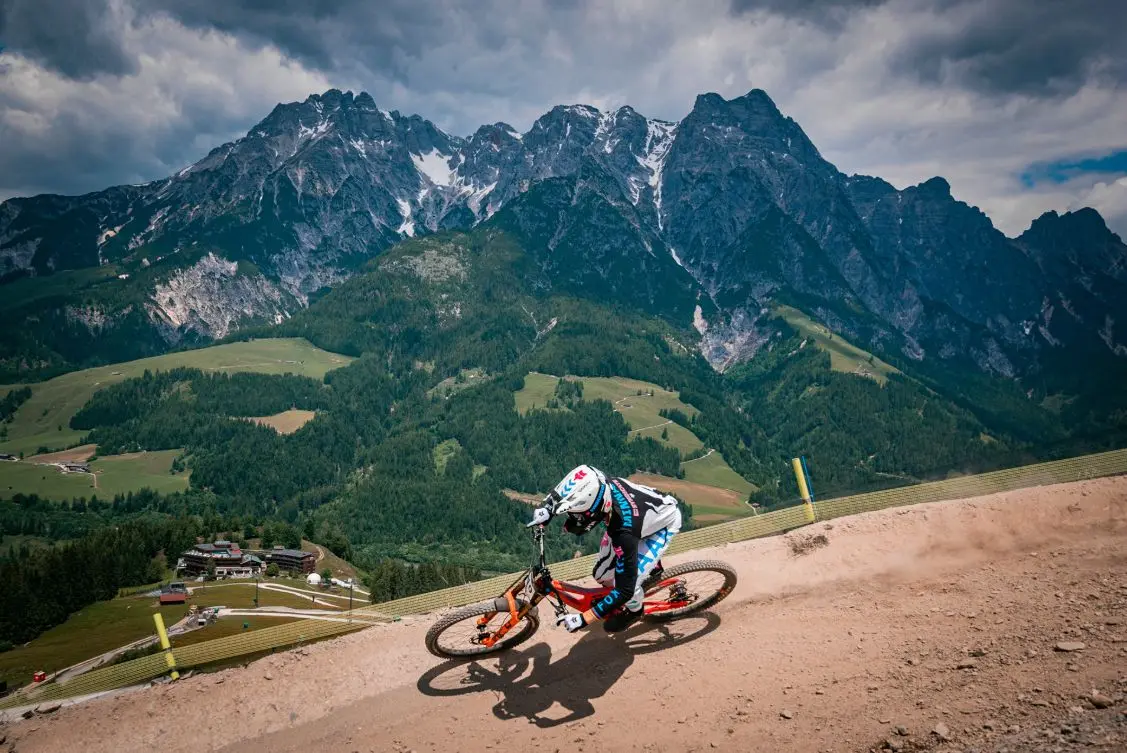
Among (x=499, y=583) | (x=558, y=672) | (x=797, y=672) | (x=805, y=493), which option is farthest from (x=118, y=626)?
(x=797, y=672)

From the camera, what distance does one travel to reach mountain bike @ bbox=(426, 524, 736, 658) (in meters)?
10.9

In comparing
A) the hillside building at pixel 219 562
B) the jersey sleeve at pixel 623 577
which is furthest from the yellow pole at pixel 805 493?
the hillside building at pixel 219 562

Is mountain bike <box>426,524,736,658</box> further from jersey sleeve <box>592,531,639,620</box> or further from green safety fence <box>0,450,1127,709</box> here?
green safety fence <box>0,450,1127,709</box>

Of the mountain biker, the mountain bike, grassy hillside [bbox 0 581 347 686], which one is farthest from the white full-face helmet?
grassy hillside [bbox 0 581 347 686]

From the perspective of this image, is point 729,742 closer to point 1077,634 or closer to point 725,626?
point 725,626

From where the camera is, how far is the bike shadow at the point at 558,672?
1014 centimetres

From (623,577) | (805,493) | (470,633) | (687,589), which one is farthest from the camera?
(805,493)

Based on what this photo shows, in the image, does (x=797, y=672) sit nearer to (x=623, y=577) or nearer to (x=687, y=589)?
(x=687, y=589)

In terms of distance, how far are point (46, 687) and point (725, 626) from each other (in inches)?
552

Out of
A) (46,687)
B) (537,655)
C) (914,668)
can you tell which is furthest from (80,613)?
(914,668)

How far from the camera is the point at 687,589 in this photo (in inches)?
470

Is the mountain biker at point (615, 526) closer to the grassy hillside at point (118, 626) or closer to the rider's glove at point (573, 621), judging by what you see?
the rider's glove at point (573, 621)

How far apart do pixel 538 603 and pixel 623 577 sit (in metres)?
1.85

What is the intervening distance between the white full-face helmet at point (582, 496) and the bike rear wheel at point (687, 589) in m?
2.41
